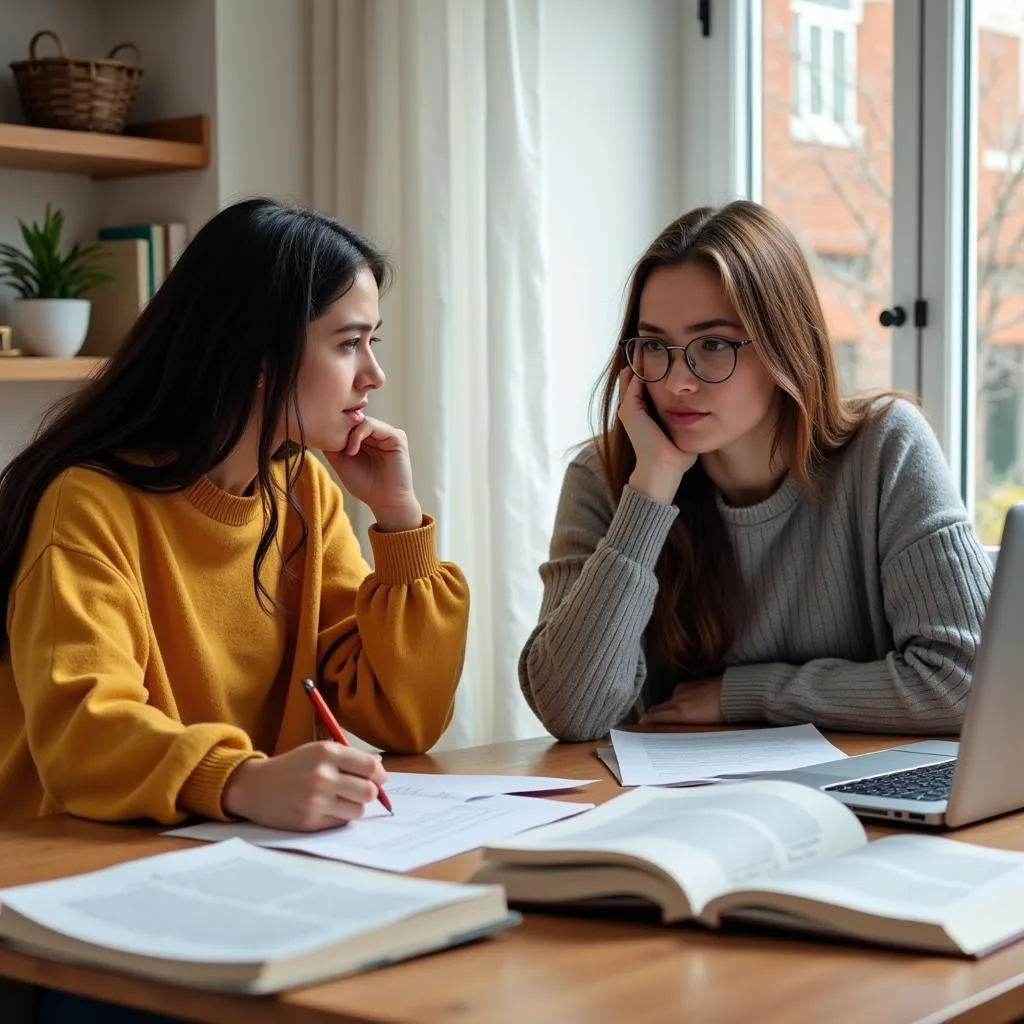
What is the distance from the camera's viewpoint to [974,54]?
2686 mm

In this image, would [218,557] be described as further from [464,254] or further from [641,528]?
[464,254]

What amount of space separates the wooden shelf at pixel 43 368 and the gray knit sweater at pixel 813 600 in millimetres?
976

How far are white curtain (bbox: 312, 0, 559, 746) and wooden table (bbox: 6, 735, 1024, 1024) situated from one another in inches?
68.9

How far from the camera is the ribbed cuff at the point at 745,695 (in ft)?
5.88

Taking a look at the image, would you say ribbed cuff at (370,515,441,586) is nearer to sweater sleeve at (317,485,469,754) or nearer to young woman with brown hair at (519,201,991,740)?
sweater sleeve at (317,485,469,754)

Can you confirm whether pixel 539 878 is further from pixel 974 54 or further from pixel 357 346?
pixel 974 54

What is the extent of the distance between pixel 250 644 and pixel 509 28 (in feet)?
4.86

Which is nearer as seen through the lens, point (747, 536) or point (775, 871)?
point (775, 871)

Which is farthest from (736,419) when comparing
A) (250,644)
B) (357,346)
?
(250,644)

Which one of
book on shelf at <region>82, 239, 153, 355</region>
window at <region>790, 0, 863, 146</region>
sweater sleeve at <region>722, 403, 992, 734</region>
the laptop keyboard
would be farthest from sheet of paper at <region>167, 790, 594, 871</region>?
window at <region>790, 0, 863, 146</region>

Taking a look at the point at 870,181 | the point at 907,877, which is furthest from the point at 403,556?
the point at 870,181

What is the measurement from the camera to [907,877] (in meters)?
1.04

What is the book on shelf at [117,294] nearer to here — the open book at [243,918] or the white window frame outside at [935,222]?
the white window frame outside at [935,222]

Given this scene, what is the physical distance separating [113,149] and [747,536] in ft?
4.34
